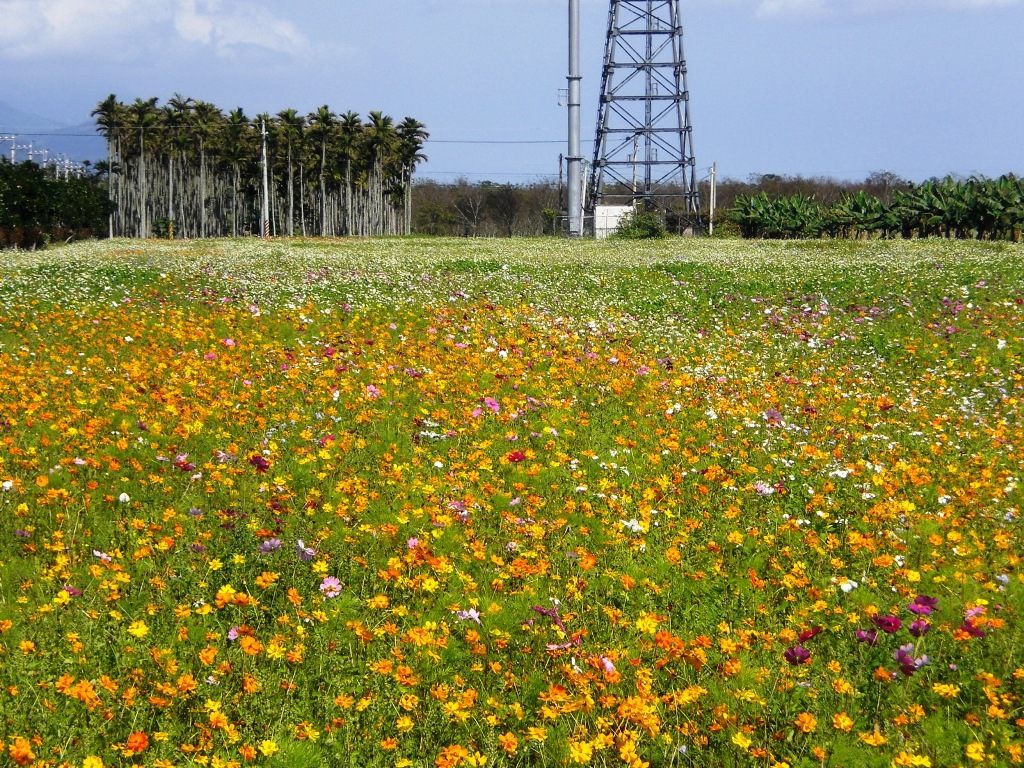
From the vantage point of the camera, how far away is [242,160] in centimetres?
9550

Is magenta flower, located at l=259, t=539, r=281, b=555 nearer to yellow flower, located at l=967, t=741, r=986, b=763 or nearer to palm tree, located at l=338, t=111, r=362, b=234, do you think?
yellow flower, located at l=967, t=741, r=986, b=763

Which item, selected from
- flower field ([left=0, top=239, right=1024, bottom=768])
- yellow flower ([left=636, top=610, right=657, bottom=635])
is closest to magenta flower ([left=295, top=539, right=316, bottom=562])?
flower field ([left=0, top=239, right=1024, bottom=768])

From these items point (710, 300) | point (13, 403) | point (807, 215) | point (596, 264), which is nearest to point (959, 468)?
point (13, 403)

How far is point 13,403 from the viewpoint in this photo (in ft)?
25.9

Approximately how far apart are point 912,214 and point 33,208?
49453 mm

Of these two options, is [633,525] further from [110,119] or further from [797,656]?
[110,119]

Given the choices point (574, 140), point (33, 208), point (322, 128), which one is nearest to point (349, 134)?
point (322, 128)

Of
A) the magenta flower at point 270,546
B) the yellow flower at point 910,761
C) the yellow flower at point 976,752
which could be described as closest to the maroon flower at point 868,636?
the yellow flower at point 976,752

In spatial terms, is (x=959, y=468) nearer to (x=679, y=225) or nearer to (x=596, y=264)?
(x=596, y=264)

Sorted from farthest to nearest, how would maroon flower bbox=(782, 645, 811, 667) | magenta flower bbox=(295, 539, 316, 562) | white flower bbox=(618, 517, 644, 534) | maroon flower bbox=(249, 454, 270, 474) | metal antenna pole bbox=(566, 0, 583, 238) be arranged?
metal antenna pole bbox=(566, 0, 583, 238) < maroon flower bbox=(249, 454, 270, 474) < white flower bbox=(618, 517, 644, 534) < magenta flower bbox=(295, 539, 316, 562) < maroon flower bbox=(782, 645, 811, 667)

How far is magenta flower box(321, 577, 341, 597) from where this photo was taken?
16.0ft

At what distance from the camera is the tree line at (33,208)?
145 ft

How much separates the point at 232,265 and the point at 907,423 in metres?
19.4

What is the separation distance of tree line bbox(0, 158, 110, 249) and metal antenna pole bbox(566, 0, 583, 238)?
35089mm
